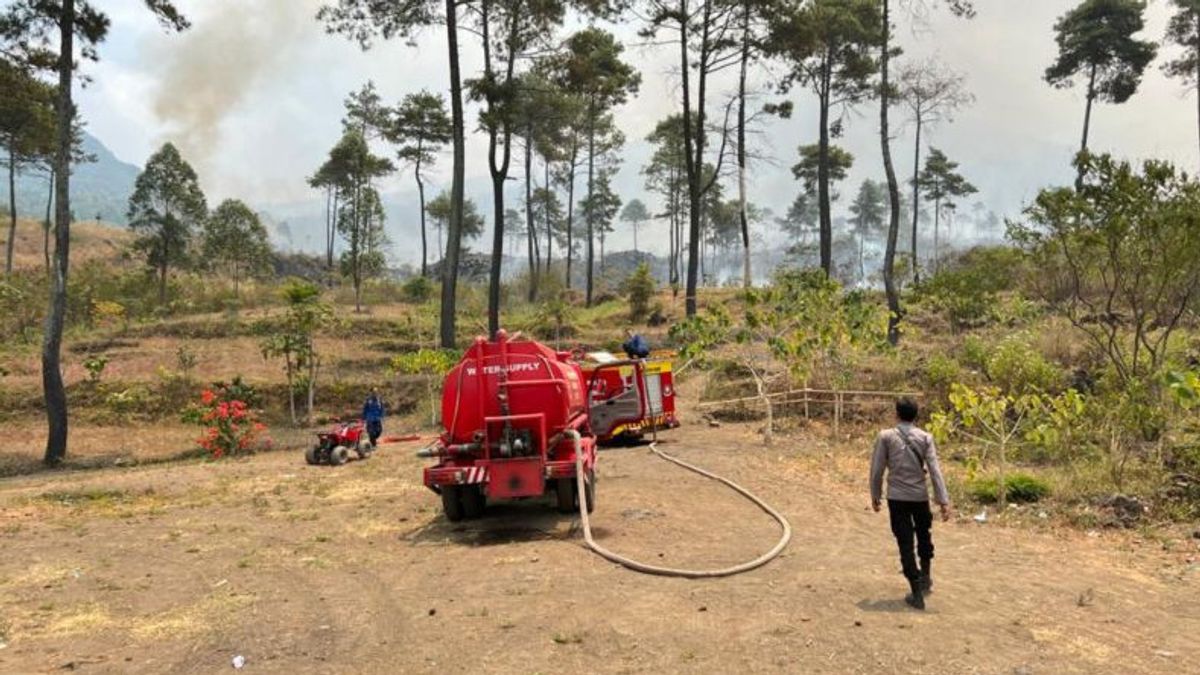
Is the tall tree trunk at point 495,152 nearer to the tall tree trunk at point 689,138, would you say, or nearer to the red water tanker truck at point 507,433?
the tall tree trunk at point 689,138

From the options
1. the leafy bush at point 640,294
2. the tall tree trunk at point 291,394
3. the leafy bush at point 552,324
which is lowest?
the tall tree trunk at point 291,394

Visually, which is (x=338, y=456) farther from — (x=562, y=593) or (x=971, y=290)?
(x=971, y=290)

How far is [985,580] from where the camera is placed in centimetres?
740

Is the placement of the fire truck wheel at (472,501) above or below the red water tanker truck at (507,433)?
below

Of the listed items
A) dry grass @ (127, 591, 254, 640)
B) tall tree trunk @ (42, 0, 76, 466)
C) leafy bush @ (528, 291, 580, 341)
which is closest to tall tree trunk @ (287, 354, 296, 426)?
tall tree trunk @ (42, 0, 76, 466)

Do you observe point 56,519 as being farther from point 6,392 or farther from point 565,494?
point 6,392

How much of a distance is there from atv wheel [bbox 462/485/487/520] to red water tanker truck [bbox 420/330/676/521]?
14 mm

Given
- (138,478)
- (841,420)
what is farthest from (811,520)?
(138,478)

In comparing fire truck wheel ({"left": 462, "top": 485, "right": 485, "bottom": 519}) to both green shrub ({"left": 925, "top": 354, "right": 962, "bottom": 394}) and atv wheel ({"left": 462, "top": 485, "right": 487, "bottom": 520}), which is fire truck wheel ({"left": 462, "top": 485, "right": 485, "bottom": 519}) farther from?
green shrub ({"left": 925, "top": 354, "right": 962, "bottom": 394})

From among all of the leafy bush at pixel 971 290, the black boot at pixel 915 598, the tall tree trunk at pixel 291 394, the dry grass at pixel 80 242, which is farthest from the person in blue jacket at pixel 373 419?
the dry grass at pixel 80 242

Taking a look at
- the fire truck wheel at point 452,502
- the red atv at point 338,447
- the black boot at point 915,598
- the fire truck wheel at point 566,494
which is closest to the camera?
the black boot at point 915,598

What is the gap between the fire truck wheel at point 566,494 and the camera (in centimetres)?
1031

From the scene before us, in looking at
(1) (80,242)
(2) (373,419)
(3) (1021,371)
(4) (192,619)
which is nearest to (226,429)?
(2) (373,419)

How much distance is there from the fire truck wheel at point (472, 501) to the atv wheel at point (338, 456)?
6734 millimetres
